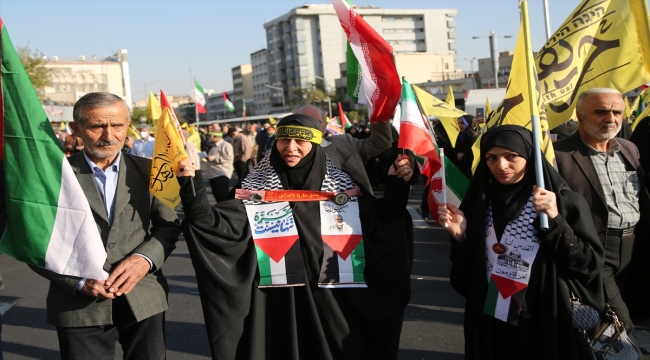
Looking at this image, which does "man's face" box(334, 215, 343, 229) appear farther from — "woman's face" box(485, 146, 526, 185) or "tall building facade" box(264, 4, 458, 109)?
"tall building facade" box(264, 4, 458, 109)

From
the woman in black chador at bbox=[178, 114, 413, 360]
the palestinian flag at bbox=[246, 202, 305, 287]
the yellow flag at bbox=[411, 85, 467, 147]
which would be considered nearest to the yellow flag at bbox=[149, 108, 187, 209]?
the woman in black chador at bbox=[178, 114, 413, 360]

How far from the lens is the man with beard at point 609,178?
12.9ft

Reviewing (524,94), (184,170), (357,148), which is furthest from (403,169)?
(357,148)

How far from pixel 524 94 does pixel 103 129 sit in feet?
7.20

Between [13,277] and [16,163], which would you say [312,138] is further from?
[13,277]

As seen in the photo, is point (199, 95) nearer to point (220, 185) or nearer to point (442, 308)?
point (220, 185)

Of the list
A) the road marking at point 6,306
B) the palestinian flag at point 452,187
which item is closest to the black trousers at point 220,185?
the road marking at point 6,306

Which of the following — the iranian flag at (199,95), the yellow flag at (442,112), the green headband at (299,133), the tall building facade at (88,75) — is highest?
the tall building facade at (88,75)

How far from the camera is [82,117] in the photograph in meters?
3.09

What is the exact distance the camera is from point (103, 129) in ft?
10.3

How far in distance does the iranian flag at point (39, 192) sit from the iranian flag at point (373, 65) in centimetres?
180

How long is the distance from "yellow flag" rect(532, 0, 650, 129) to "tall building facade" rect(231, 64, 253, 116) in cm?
15019

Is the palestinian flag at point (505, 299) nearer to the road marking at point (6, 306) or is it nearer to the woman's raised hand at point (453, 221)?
the woman's raised hand at point (453, 221)

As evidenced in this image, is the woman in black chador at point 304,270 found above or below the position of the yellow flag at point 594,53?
below
